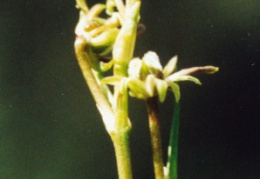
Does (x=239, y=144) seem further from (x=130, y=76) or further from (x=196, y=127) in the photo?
(x=130, y=76)

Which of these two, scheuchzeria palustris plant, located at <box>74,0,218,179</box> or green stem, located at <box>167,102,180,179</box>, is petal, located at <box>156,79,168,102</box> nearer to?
scheuchzeria palustris plant, located at <box>74,0,218,179</box>

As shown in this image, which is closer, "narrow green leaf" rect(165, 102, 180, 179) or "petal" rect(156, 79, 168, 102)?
"petal" rect(156, 79, 168, 102)

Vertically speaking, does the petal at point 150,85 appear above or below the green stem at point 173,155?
above

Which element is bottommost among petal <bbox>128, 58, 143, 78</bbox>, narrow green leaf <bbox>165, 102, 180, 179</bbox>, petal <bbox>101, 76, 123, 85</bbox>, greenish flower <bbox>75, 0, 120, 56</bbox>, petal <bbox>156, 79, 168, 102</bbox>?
narrow green leaf <bbox>165, 102, 180, 179</bbox>

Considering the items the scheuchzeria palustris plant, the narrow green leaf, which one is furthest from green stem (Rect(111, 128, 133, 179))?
the narrow green leaf

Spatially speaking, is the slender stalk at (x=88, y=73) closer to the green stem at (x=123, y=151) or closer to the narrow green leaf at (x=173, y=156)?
the green stem at (x=123, y=151)

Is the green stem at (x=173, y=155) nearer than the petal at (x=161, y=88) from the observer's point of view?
No

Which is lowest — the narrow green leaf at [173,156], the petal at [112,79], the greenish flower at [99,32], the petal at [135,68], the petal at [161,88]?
the narrow green leaf at [173,156]

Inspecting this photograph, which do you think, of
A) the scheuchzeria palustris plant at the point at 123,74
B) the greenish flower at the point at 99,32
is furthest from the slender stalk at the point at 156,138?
the greenish flower at the point at 99,32

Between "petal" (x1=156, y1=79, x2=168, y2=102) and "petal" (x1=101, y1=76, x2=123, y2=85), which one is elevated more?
"petal" (x1=101, y1=76, x2=123, y2=85)
